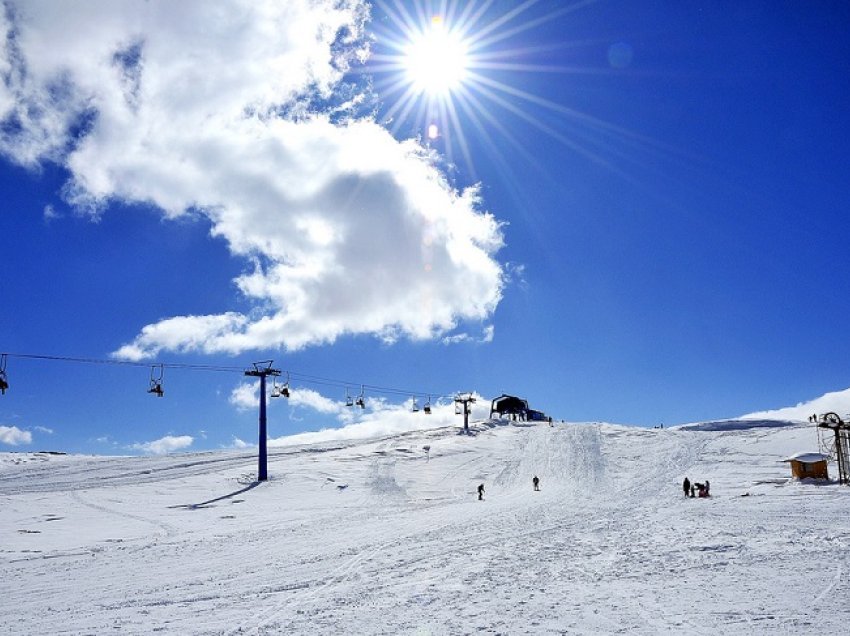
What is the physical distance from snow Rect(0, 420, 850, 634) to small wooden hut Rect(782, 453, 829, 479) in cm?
148

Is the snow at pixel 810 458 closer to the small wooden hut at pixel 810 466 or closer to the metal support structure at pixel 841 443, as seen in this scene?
the small wooden hut at pixel 810 466

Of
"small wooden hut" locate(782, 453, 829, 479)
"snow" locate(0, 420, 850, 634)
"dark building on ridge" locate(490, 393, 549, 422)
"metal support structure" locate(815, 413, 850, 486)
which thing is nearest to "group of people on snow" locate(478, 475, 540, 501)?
"snow" locate(0, 420, 850, 634)

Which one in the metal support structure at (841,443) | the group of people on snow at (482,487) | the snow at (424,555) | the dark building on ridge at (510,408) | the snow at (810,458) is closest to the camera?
the snow at (424,555)

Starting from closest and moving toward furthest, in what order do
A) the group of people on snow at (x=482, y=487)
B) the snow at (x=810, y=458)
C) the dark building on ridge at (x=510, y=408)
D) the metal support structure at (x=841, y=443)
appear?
the group of people on snow at (x=482, y=487)
the metal support structure at (x=841, y=443)
the snow at (x=810, y=458)
the dark building on ridge at (x=510, y=408)

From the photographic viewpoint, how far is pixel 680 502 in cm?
3022

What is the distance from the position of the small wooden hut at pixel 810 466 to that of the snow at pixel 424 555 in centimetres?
148

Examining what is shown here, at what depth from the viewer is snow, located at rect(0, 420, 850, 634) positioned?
33.8 ft

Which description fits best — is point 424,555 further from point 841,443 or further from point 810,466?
point 841,443

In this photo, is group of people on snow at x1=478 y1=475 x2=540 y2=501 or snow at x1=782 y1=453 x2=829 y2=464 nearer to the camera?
group of people on snow at x1=478 y1=475 x2=540 y2=501

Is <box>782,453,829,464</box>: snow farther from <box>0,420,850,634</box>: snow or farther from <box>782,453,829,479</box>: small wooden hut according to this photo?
<box>0,420,850,634</box>: snow

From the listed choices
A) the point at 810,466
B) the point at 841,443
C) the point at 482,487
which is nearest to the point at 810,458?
the point at 810,466

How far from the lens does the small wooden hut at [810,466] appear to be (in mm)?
37938

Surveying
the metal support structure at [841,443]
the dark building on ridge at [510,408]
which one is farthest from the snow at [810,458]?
the dark building on ridge at [510,408]

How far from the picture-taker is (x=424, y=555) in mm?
16516
